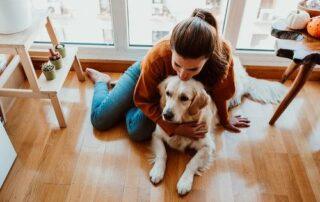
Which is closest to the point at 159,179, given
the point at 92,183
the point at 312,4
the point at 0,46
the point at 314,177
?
the point at 92,183

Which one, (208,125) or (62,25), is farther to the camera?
(62,25)

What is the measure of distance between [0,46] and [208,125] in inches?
40.3

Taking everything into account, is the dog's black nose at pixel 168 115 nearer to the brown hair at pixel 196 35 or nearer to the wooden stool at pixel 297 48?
the brown hair at pixel 196 35

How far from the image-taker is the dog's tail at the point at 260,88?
1894mm

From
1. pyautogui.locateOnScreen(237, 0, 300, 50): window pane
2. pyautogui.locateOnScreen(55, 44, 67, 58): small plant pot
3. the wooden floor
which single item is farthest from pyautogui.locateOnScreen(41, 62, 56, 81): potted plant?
pyautogui.locateOnScreen(237, 0, 300, 50): window pane

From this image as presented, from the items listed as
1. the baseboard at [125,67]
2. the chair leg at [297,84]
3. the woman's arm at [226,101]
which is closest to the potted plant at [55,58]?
the baseboard at [125,67]

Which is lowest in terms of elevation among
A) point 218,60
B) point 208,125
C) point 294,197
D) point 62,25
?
point 294,197

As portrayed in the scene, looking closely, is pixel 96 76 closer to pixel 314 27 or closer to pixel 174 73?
Answer: pixel 174 73

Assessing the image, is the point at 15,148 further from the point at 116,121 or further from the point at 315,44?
the point at 315,44

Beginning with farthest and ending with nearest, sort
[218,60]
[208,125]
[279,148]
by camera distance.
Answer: [279,148]
[208,125]
[218,60]

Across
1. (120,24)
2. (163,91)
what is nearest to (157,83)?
(163,91)

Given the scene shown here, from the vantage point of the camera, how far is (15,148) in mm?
1583

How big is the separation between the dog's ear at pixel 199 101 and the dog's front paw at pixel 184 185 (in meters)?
0.33

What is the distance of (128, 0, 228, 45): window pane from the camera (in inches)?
77.1
